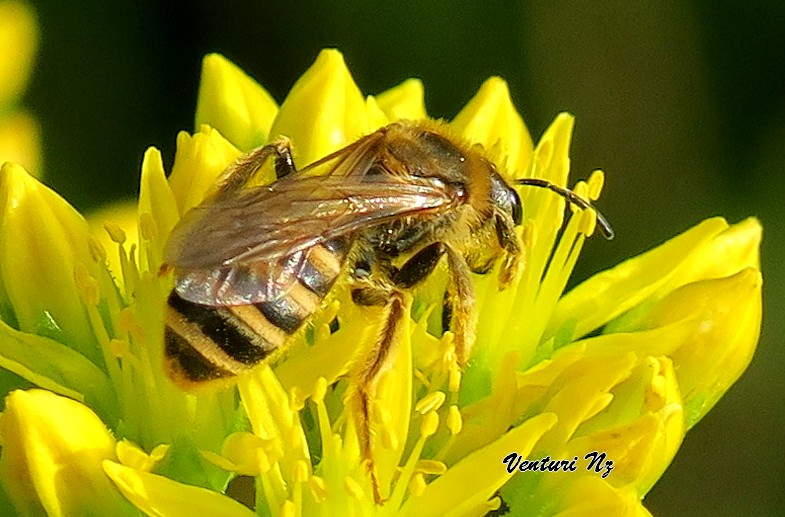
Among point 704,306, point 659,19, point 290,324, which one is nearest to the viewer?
point 290,324

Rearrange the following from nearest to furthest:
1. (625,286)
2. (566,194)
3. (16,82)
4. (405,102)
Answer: (566,194), (625,286), (405,102), (16,82)

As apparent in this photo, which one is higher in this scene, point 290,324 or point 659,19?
point 659,19

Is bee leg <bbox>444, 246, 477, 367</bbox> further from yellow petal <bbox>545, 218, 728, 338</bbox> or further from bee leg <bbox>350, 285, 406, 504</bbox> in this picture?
yellow petal <bbox>545, 218, 728, 338</bbox>

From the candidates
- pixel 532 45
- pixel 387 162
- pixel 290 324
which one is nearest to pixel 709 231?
pixel 387 162

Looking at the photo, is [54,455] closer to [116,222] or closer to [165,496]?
[165,496]

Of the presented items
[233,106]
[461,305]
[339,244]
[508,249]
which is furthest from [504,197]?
[233,106]

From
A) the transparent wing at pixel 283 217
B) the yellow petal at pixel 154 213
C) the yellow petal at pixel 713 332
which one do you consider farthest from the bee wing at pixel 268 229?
the yellow petal at pixel 713 332

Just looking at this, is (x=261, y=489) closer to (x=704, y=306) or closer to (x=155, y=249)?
(x=155, y=249)
